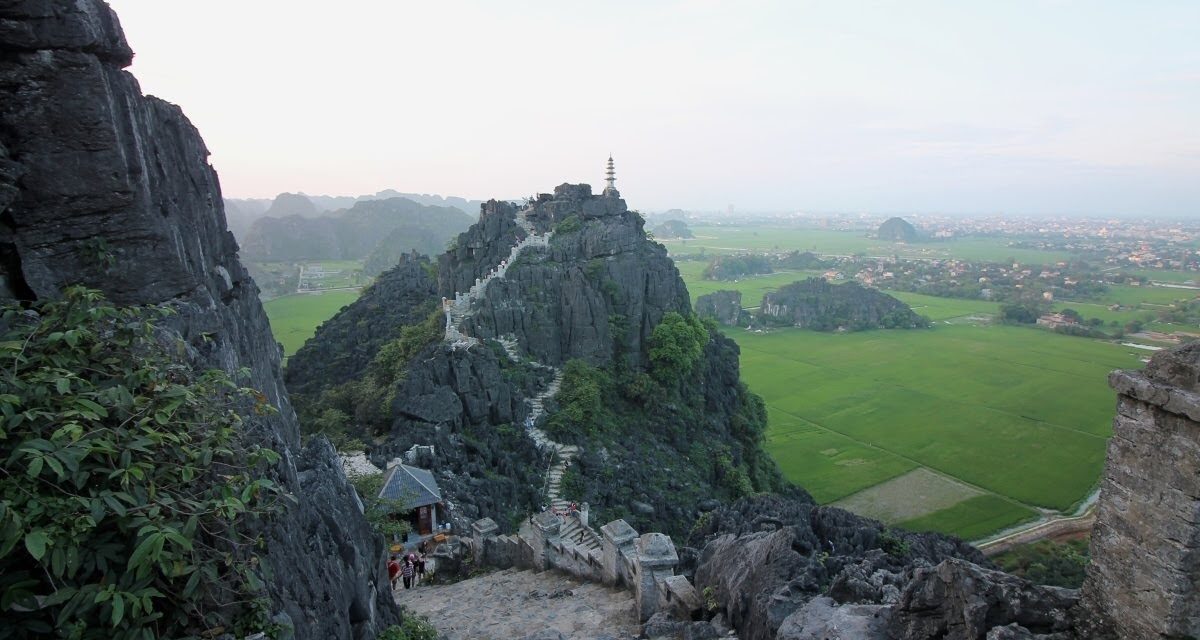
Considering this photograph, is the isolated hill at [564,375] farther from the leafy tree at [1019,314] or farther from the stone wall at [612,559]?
the leafy tree at [1019,314]

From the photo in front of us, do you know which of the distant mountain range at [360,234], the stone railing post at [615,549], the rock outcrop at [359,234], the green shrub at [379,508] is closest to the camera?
the stone railing post at [615,549]

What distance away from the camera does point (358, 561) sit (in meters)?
9.13

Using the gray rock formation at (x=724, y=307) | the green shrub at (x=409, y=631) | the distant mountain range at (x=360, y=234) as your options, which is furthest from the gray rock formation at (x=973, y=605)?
the distant mountain range at (x=360, y=234)

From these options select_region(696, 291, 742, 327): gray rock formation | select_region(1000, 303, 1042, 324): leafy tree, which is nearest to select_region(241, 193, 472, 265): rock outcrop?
select_region(696, 291, 742, 327): gray rock formation

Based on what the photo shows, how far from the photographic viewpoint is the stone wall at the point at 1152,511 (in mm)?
5906

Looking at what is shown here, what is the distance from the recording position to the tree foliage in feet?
16.9

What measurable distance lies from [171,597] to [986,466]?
1854 inches

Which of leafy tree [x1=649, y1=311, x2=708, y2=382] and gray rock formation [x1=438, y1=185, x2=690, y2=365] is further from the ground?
gray rock formation [x1=438, y1=185, x2=690, y2=365]

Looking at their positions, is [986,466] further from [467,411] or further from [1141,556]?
[1141,556]

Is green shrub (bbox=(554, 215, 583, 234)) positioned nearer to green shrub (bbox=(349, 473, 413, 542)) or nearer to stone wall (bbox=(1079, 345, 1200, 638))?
green shrub (bbox=(349, 473, 413, 542))

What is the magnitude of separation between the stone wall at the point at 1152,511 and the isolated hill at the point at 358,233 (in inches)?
Answer: 4873

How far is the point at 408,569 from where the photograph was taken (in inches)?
618

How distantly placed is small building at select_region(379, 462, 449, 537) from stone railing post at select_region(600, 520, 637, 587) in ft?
24.4

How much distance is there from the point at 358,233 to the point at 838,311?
378 ft
